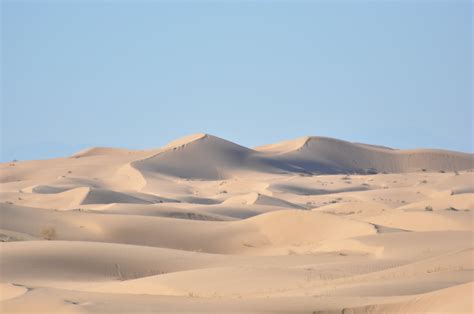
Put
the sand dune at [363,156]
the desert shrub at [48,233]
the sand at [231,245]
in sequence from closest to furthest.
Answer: the sand at [231,245]
the desert shrub at [48,233]
the sand dune at [363,156]

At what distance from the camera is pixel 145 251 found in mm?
22094

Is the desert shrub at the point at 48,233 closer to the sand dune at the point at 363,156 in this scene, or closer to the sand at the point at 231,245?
the sand at the point at 231,245

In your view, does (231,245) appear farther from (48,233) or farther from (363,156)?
(363,156)

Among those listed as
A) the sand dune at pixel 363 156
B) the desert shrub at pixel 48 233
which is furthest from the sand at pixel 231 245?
the sand dune at pixel 363 156

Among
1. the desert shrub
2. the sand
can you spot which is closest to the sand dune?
the sand

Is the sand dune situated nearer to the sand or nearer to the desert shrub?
the sand

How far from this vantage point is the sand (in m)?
12.1

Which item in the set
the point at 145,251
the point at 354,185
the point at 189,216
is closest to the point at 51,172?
the point at 354,185

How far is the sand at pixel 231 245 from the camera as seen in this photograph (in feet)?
39.8

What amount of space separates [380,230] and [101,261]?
9014mm

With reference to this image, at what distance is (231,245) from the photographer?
28.3 m

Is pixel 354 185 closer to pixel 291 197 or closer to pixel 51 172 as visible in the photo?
pixel 291 197

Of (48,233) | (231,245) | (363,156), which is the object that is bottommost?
(231,245)

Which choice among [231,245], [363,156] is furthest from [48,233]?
[363,156]
